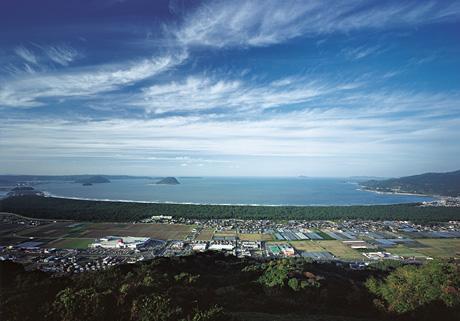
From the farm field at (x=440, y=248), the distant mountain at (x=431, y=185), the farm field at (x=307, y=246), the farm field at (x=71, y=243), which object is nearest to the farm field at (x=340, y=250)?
the farm field at (x=307, y=246)

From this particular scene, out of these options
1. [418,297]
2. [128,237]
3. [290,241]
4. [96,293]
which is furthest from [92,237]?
[418,297]

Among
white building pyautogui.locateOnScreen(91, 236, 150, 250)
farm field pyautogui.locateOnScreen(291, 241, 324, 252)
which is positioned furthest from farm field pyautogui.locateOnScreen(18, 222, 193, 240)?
farm field pyautogui.locateOnScreen(291, 241, 324, 252)

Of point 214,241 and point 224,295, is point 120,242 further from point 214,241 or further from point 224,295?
point 224,295

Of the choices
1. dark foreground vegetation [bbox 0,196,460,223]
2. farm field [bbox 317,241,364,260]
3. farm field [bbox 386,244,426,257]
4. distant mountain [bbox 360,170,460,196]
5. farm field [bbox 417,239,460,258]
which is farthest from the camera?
distant mountain [bbox 360,170,460,196]

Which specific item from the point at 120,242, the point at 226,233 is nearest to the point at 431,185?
the point at 226,233

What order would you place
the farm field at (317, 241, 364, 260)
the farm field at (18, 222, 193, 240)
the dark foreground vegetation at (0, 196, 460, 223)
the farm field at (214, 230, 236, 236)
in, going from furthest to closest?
the dark foreground vegetation at (0, 196, 460, 223), the farm field at (214, 230, 236, 236), the farm field at (18, 222, 193, 240), the farm field at (317, 241, 364, 260)

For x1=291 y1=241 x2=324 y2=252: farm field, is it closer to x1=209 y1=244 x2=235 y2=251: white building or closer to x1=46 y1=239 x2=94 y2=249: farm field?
x1=209 y1=244 x2=235 y2=251: white building

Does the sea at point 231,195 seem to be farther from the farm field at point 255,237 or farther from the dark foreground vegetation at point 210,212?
the farm field at point 255,237
